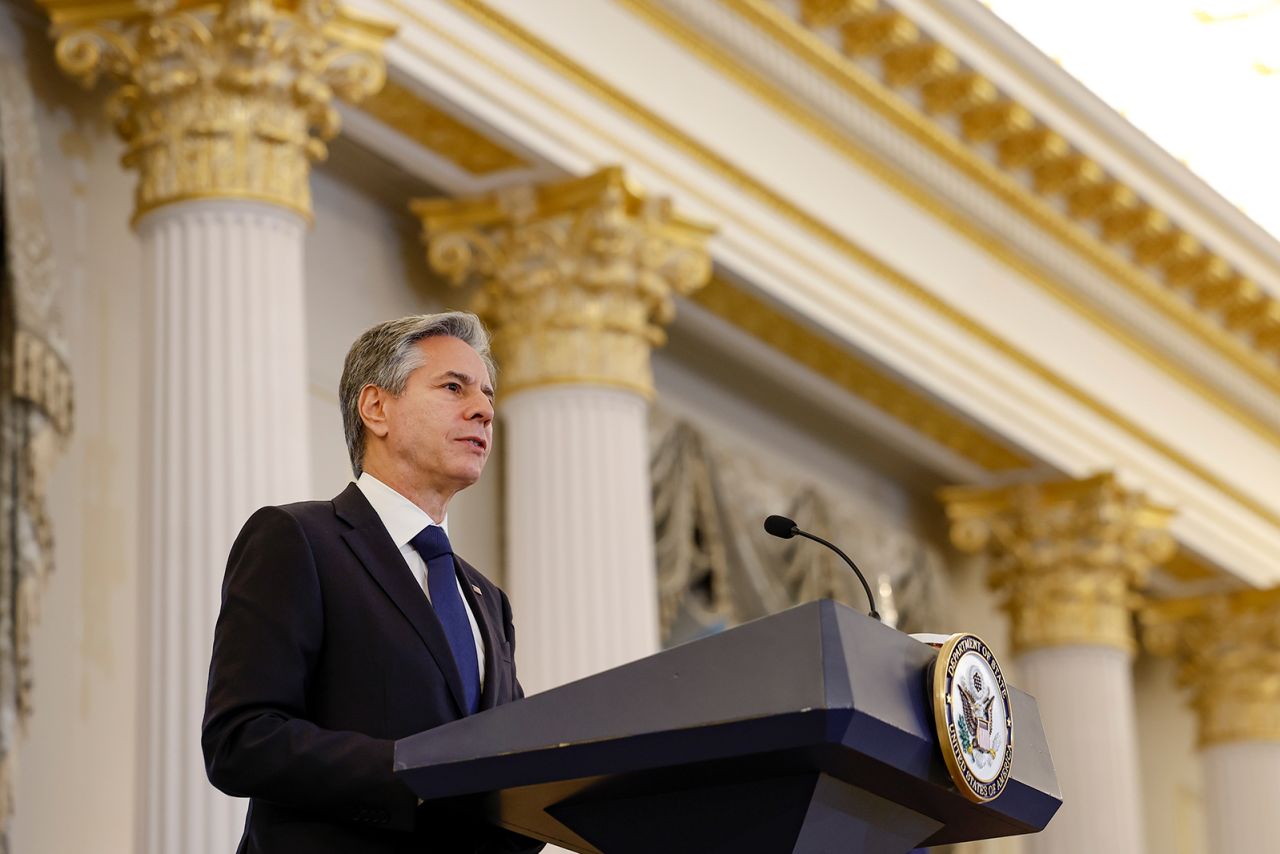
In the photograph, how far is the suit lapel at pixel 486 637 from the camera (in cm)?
257

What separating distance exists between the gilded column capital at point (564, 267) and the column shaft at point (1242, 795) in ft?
19.5

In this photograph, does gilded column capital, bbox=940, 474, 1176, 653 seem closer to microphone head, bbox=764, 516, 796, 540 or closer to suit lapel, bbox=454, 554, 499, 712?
microphone head, bbox=764, 516, 796, 540

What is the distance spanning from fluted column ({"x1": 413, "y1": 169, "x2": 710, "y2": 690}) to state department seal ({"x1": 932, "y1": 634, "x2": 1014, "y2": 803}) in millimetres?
4882

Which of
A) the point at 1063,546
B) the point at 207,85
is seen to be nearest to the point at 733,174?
the point at 207,85

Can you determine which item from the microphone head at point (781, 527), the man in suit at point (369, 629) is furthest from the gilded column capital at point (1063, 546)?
the man in suit at point (369, 629)

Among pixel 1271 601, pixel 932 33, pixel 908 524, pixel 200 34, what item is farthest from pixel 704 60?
pixel 1271 601

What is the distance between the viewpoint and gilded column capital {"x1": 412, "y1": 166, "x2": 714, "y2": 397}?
7910 millimetres

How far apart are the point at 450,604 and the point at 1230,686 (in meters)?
10.7

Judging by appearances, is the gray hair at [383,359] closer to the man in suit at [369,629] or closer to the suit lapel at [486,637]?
the man in suit at [369,629]

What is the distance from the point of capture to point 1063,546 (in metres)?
11.1

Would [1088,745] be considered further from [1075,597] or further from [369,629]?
[369,629]

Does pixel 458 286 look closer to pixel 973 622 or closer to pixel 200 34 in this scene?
pixel 200 34

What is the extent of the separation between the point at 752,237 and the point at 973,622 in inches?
147

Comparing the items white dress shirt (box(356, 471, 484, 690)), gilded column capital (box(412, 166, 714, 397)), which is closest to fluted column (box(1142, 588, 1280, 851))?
gilded column capital (box(412, 166, 714, 397))
